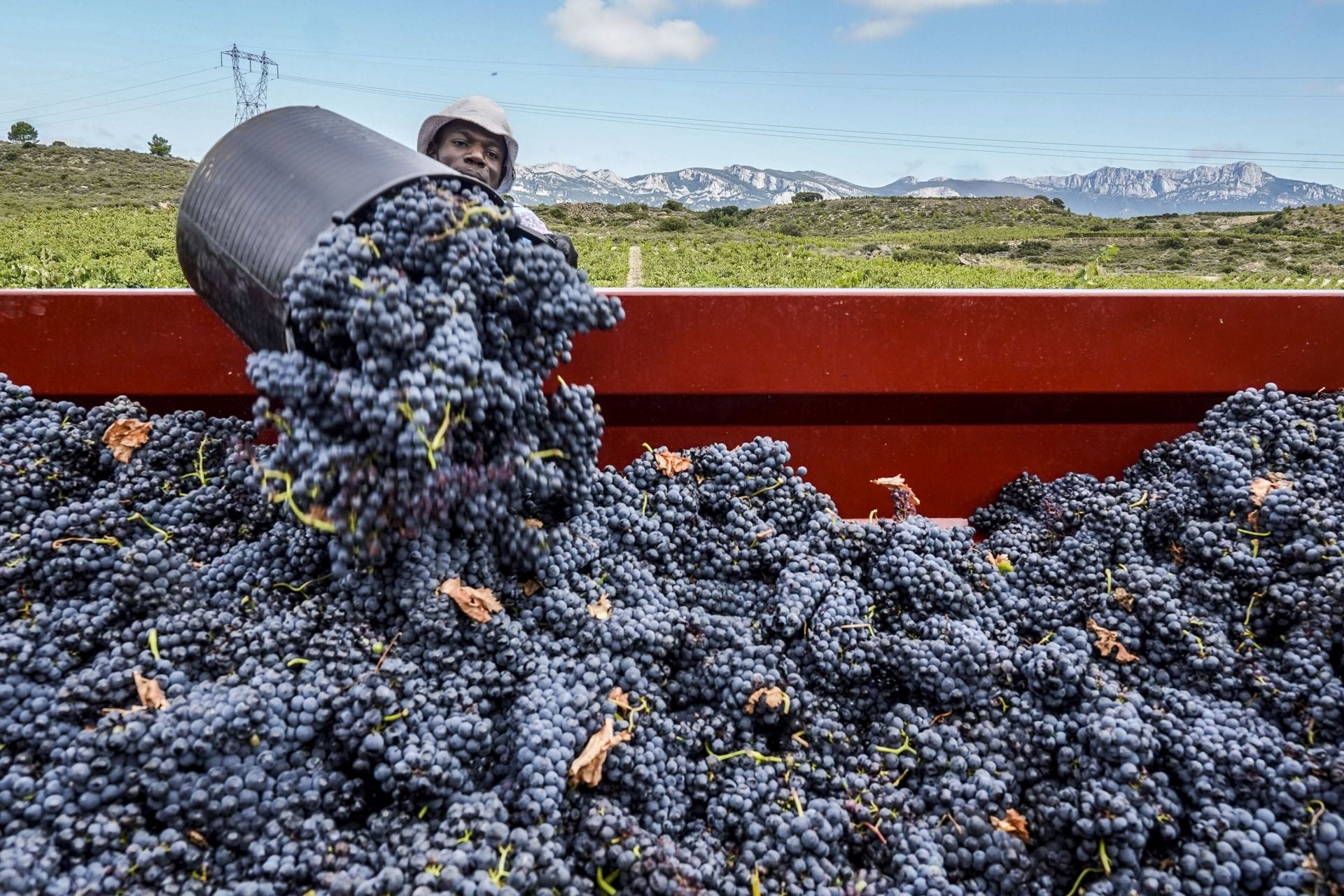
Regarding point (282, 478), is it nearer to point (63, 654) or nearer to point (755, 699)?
point (63, 654)

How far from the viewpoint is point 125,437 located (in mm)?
1536

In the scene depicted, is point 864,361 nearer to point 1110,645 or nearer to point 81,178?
point 1110,645

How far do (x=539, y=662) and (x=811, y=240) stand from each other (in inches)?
1783

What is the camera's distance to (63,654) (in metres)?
1.20

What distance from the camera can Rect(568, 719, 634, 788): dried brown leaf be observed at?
3.80 ft

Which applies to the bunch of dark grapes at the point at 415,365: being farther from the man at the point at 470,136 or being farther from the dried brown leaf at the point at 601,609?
the man at the point at 470,136

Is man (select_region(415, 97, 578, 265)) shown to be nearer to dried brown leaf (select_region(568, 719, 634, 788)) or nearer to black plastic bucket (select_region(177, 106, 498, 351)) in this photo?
black plastic bucket (select_region(177, 106, 498, 351))

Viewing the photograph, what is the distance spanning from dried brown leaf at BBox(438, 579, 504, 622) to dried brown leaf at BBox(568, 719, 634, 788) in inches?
10.4

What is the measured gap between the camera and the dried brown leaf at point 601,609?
4.54 feet

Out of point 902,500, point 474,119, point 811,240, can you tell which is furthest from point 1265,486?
point 811,240

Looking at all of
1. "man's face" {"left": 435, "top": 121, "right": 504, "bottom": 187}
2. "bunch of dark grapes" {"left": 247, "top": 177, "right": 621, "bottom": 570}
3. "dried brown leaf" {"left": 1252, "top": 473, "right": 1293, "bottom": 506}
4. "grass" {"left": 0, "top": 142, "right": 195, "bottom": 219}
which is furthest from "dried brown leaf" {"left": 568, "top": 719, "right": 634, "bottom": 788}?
"grass" {"left": 0, "top": 142, "right": 195, "bottom": 219}

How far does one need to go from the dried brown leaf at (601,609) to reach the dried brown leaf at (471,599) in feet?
0.61

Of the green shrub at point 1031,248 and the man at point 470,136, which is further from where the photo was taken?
the green shrub at point 1031,248

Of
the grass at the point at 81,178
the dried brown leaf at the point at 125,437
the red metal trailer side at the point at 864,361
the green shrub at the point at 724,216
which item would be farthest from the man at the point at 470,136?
the green shrub at the point at 724,216
